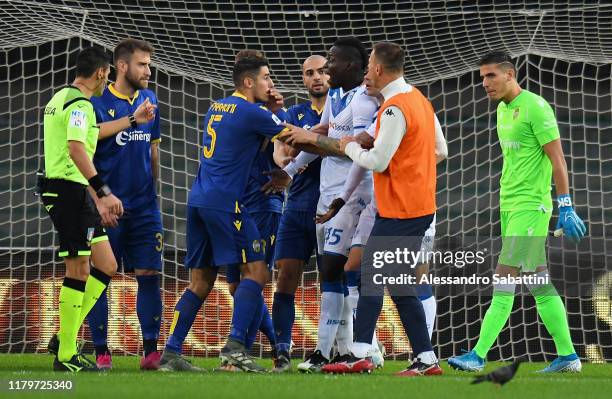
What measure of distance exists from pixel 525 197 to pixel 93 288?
9.23ft

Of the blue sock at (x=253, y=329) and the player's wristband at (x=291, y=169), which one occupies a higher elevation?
the player's wristband at (x=291, y=169)

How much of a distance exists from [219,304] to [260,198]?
219cm

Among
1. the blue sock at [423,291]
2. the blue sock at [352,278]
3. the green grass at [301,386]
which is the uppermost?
the blue sock at [352,278]

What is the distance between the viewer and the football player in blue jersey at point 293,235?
286 inches

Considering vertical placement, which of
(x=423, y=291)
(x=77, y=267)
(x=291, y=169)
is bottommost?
(x=423, y=291)

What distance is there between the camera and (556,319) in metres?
7.36

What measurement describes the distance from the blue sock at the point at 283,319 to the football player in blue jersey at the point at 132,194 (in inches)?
30.4

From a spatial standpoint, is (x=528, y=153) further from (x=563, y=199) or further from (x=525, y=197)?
(x=563, y=199)

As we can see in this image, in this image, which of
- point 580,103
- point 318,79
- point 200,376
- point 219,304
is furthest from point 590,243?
point 200,376

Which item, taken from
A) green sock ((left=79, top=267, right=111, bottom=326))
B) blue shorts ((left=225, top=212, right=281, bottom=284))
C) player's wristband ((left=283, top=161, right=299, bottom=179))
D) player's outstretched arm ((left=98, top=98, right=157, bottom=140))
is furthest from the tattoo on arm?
green sock ((left=79, top=267, right=111, bottom=326))

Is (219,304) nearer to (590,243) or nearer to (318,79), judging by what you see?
(318,79)

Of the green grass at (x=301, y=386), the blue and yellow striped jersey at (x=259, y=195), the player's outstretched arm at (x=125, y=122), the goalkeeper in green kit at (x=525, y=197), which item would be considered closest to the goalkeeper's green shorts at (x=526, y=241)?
the goalkeeper in green kit at (x=525, y=197)

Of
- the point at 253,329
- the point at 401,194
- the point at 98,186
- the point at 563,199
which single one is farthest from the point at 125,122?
the point at 563,199

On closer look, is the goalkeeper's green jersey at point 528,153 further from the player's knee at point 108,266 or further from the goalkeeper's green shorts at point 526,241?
the player's knee at point 108,266
